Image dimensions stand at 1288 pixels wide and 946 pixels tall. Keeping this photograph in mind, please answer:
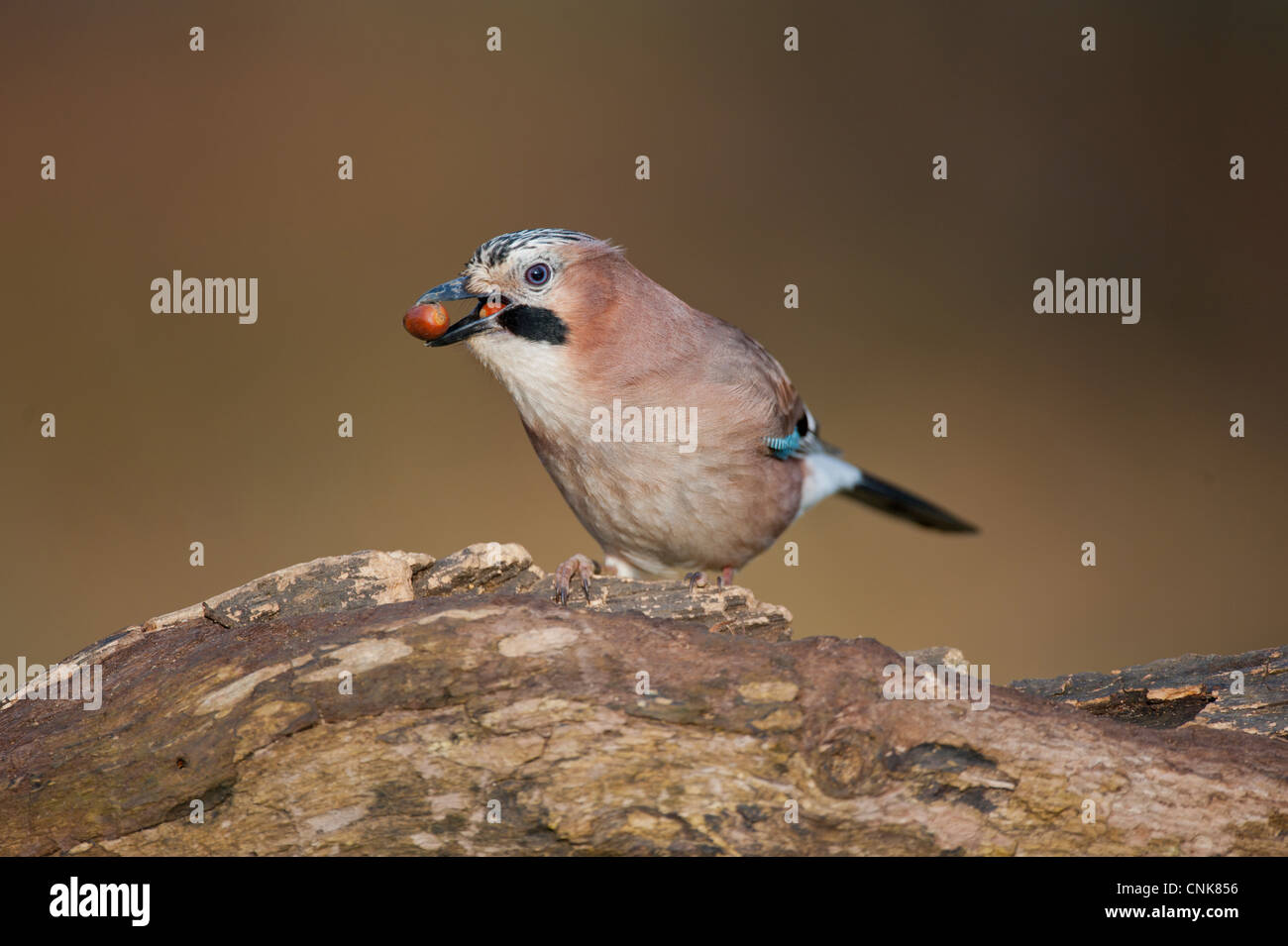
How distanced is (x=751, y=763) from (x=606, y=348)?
141 centimetres

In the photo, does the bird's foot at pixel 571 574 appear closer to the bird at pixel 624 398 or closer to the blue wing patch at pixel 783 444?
the bird at pixel 624 398

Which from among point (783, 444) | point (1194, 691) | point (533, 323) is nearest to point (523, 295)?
point (533, 323)

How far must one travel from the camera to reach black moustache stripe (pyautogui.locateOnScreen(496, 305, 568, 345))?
128 inches

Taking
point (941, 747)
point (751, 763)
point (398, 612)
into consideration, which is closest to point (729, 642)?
point (751, 763)

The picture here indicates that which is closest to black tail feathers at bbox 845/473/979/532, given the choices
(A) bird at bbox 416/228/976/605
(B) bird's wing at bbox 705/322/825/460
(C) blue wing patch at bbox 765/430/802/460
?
(B) bird's wing at bbox 705/322/825/460

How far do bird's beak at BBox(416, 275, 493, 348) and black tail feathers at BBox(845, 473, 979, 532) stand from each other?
2.01 meters

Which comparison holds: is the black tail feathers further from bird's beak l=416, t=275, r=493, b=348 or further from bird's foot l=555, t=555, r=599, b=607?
bird's beak l=416, t=275, r=493, b=348

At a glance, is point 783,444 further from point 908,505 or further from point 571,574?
point 908,505

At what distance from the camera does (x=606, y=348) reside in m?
3.33

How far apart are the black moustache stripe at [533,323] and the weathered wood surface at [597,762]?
1.01 meters

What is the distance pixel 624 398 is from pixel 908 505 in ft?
6.15

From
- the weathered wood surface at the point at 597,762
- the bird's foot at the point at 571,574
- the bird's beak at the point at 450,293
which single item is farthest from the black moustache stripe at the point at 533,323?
the weathered wood surface at the point at 597,762

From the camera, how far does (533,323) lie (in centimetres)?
326

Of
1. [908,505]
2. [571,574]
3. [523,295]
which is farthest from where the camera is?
[908,505]
